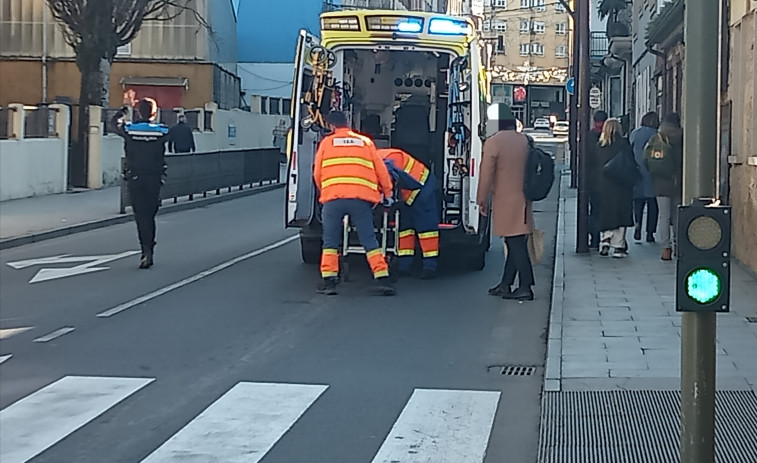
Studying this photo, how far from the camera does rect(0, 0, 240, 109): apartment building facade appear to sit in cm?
4194

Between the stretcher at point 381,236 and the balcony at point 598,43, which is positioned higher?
the balcony at point 598,43

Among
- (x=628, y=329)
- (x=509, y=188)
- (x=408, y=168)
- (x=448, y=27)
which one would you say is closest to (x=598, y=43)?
(x=448, y=27)

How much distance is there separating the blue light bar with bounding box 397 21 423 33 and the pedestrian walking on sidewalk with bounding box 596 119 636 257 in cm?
300

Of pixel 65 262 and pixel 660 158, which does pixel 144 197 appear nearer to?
pixel 65 262

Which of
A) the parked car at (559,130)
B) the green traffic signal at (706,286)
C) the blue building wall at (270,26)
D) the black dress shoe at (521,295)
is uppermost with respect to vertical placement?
the blue building wall at (270,26)

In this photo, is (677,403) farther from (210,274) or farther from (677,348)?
(210,274)

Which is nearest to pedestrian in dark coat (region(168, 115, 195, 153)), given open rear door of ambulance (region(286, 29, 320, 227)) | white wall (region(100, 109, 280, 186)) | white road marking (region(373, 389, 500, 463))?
white wall (region(100, 109, 280, 186))

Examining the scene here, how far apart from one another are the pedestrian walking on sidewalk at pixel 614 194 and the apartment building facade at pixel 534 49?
7799cm

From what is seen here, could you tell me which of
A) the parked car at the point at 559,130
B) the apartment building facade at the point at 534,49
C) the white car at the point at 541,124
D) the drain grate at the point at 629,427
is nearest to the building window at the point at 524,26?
the apartment building facade at the point at 534,49

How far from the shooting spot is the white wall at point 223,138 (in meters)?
27.8

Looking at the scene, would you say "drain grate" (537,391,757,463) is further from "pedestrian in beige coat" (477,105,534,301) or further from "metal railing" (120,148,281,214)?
"metal railing" (120,148,281,214)

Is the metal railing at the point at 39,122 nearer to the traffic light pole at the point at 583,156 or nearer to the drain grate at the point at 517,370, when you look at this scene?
the traffic light pole at the point at 583,156

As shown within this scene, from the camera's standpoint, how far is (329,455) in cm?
643

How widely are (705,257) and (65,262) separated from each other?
11.5 meters
